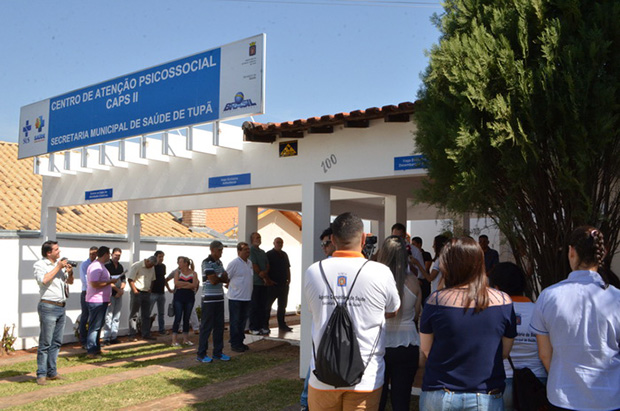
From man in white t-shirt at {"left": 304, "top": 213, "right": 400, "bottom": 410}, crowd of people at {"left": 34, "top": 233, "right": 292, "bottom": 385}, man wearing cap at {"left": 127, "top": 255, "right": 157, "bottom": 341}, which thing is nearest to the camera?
man in white t-shirt at {"left": 304, "top": 213, "right": 400, "bottom": 410}

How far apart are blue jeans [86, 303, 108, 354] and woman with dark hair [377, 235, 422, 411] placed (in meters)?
A: 7.56

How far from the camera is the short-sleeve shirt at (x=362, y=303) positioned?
12.4ft

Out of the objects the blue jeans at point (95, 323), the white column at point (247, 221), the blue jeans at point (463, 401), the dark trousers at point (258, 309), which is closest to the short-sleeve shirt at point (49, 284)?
the blue jeans at point (95, 323)

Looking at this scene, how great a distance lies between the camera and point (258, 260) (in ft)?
40.8

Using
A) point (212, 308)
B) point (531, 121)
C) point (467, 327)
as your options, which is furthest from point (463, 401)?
point (212, 308)

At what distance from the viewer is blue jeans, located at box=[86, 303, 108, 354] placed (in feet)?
37.0

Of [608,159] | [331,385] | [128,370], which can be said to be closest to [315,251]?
[128,370]

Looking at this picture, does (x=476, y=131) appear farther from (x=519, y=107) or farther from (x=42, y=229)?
(x=42, y=229)

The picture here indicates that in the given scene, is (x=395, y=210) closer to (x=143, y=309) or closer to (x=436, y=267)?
(x=436, y=267)

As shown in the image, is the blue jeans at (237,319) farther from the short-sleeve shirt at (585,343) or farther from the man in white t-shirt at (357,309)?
the short-sleeve shirt at (585,343)

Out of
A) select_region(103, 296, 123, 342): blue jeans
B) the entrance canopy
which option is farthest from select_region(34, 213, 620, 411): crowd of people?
select_region(103, 296, 123, 342): blue jeans

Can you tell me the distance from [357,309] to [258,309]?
902cm

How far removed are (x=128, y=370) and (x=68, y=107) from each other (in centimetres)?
523

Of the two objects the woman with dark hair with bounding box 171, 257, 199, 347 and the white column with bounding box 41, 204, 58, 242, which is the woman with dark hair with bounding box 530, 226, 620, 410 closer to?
the woman with dark hair with bounding box 171, 257, 199, 347
